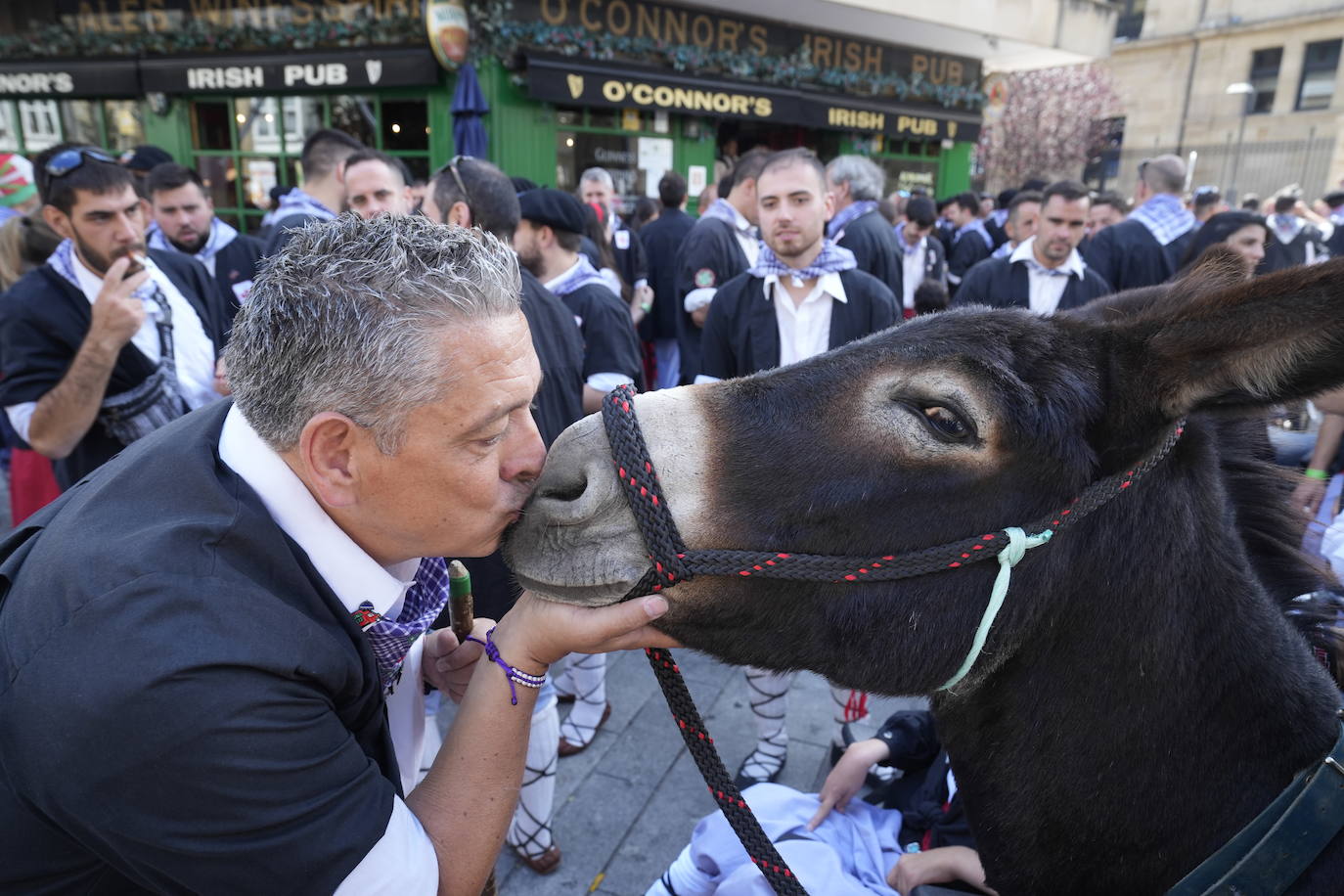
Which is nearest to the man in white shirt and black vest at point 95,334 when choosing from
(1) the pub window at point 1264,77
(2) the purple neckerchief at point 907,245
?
(2) the purple neckerchief at point 907,245

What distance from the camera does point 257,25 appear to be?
1318cm

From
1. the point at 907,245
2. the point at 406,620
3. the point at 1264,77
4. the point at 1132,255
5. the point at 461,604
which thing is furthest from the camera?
the point at 1264,77

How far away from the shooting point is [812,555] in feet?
4.99

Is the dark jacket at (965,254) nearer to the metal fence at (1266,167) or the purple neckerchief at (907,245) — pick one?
the purple neckerchief at (907,245)

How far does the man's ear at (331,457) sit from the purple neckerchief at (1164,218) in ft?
26.1

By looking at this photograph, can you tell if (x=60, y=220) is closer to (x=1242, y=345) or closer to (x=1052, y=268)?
(x=1242, y=345)

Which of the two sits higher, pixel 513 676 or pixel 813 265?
pixel 813 265

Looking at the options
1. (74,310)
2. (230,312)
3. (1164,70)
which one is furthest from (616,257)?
(1164,70)

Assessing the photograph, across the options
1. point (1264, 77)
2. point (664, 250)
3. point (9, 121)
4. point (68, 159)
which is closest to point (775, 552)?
point (68, 159)

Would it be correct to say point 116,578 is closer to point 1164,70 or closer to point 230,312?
point 230,312

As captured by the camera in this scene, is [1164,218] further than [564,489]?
Yes

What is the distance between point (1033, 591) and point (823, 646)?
1.33 feet

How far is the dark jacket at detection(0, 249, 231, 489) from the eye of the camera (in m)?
3.23

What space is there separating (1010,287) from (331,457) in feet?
17.8
